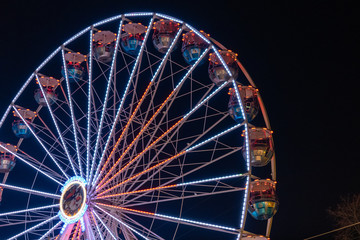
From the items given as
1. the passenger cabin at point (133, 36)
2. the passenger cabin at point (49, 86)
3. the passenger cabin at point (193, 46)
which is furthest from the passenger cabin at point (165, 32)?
the passenger cabin at point (49, 86)

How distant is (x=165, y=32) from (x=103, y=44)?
226 centimetres

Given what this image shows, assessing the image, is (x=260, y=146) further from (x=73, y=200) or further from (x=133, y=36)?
(x=133, y=36)

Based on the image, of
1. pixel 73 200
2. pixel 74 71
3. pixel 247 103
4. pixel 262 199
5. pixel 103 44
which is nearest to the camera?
pixel 262 199

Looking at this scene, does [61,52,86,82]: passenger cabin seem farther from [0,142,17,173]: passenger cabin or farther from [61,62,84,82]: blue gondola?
[0,142,17,173]: passenger cabin

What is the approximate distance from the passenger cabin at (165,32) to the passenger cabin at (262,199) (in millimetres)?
4918

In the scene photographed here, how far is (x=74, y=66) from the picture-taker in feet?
52.1

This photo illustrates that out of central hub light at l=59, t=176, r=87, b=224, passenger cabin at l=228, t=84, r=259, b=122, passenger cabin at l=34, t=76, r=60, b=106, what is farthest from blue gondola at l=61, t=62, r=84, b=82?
passenger cabin at l=228, t=84, r=259, b=122

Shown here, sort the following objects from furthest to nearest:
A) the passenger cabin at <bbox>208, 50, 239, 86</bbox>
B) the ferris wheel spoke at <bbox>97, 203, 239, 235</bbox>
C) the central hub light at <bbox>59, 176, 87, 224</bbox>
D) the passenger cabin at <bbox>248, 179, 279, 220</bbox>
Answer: the passenger cabin at <bbox>208, 50, 239, 86</bbox>, the central hub light at <bbox>59, 176, 87, 224</bbox>, the passenger cabin at <bbox>248, 179, 279, 220</bbox>, the ferris wheel spoke at <bbox>97, 203, 239, 235</bbox>

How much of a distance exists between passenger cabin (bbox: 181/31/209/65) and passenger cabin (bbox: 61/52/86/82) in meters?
3.99

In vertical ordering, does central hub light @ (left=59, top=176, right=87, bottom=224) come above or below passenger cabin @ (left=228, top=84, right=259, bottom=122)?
below

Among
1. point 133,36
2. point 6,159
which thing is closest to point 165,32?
point 133,36

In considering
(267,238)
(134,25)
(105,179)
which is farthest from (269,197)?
(134,25)

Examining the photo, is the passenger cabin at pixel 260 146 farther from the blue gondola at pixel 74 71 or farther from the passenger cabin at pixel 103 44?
the blue gondola at pixel 74 71

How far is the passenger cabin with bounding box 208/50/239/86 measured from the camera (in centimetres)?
1253
